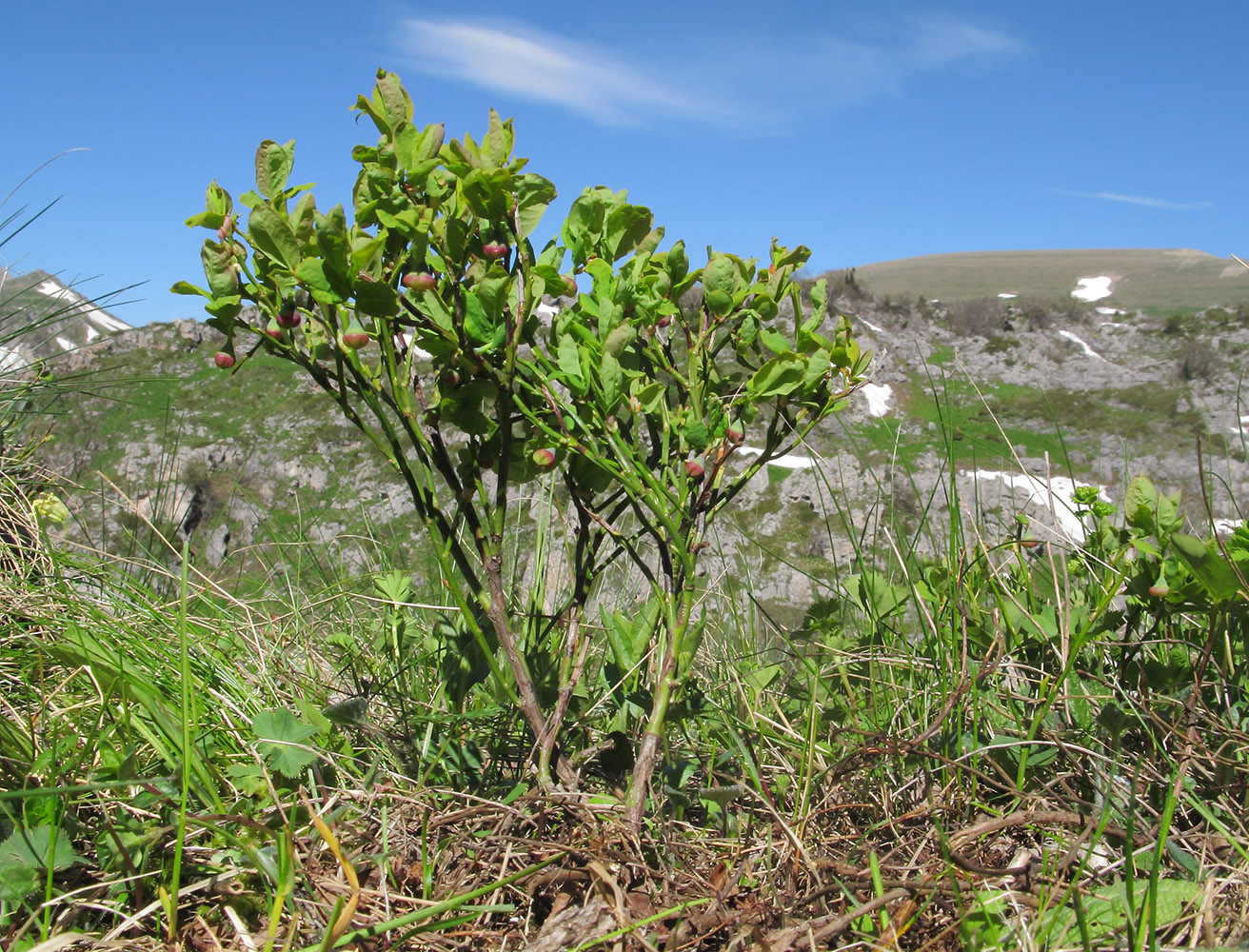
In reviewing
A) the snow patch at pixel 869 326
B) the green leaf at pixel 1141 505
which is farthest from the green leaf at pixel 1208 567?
the snow patch at pixel 869 326

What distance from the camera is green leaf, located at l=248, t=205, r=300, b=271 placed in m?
1.02

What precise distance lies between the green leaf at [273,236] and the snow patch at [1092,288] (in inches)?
1428

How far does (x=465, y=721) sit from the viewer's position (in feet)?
4.50

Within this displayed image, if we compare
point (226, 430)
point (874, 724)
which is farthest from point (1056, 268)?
point (874, 724)

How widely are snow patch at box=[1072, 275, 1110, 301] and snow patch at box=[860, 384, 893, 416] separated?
18639 mm

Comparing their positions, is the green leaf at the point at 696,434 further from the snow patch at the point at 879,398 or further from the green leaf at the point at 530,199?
the snow patch at the point at 879,398

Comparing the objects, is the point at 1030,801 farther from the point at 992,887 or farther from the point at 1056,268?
the point at 1056,268

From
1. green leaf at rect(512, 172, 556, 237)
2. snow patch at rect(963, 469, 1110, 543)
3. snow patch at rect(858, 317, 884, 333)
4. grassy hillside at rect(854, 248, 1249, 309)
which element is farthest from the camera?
grassy hillside at rect(854, 248, 1249, 309)

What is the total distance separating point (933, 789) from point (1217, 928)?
1.23 feet

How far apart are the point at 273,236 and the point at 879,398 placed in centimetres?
1803

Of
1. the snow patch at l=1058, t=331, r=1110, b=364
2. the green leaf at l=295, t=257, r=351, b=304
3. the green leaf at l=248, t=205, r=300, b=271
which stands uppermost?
the snow patch at l=1058, t=331, r=1110, b=364

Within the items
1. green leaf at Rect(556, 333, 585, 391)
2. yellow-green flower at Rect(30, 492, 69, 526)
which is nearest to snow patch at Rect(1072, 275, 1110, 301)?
yellow-green flower at Rect(30, 492, 69, 526)

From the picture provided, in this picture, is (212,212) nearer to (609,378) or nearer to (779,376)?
(609,378)

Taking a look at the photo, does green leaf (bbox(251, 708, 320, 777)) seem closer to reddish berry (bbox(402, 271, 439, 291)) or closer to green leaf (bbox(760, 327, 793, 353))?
reddish berry (bbox(402, 271, 439, 291))
